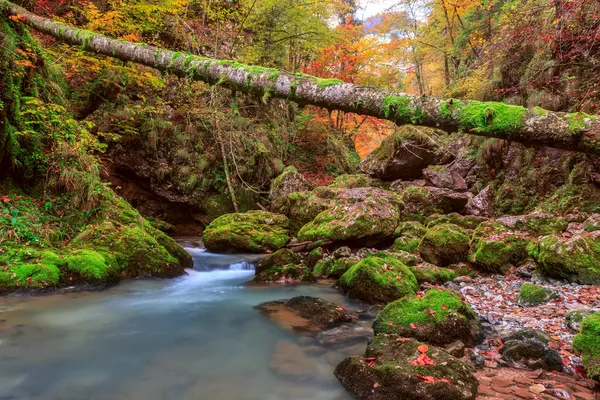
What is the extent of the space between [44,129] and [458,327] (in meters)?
8.41

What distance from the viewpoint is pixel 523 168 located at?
33.6 ft

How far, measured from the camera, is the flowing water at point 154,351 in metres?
3.20

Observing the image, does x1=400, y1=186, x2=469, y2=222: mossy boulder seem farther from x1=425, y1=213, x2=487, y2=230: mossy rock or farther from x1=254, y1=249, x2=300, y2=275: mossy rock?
x1=254, y1=249, x2=300, y2=275: mossy rock

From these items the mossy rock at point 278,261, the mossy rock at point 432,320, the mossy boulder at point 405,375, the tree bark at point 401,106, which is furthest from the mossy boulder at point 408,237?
the mossy boulder at point 405,375

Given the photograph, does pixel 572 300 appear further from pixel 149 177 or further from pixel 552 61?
pixel 149 177

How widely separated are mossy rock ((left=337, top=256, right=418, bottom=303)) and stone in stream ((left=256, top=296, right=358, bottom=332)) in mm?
617

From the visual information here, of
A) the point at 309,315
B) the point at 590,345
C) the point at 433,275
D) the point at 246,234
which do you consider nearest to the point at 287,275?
the point at 309,315

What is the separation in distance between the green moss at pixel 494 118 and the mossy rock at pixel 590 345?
1.96m

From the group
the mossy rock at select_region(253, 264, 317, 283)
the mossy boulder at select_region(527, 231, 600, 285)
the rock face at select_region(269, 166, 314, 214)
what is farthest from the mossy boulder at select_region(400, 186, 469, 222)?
the mossy boulder at select_region(527, 231, 600, 285)

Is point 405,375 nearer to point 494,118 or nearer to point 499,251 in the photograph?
point 494,118

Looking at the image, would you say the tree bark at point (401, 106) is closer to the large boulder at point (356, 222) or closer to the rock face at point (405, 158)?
the large boulder at point (356, 222)

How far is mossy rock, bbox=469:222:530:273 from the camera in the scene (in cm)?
649

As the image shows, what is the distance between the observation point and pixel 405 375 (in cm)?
278

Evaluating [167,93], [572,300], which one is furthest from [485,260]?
[167,93]
